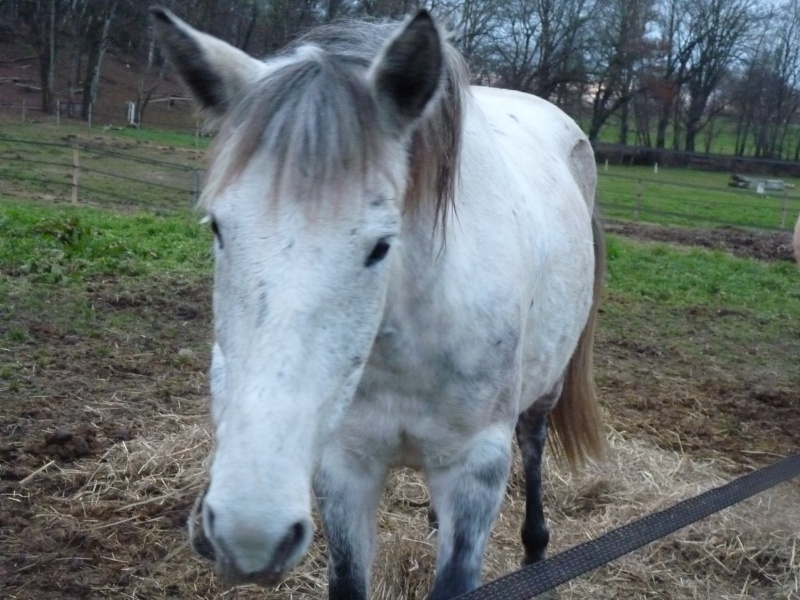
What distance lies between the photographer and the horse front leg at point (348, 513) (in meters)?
2.40

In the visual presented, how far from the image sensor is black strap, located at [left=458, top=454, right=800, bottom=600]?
1856mm

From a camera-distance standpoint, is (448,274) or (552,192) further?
(552,192)

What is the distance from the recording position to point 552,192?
3.08 m

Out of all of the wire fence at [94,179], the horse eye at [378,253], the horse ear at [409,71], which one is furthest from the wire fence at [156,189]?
the horse eye at [378,253]

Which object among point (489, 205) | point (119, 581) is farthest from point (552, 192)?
point (119, 581)

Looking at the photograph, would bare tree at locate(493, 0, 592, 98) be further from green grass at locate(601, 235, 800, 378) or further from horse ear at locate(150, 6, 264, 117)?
horse ear at locate(150, 6, 264, 117)

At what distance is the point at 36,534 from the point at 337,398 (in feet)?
7.78

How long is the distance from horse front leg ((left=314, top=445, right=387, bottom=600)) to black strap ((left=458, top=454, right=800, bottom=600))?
594 millimetres

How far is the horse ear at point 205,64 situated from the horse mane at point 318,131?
0.05 m

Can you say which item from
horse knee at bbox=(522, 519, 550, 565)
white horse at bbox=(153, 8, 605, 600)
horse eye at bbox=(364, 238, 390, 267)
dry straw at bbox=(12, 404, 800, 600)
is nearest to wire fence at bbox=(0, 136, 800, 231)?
dry straw at bbox=(12, 404, 800, 600)

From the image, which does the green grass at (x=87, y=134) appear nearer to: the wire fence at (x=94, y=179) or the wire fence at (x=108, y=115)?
the wire fence at (x=108, y=115)

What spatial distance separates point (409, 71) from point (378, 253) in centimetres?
38

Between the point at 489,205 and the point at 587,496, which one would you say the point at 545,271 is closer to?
the point at 489,205

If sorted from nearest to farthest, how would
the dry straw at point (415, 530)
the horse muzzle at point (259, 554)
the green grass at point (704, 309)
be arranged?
the horse muzzle at point (259, 554) < the dry straw at point (415, 530) < the green grass at point (704, 309)
